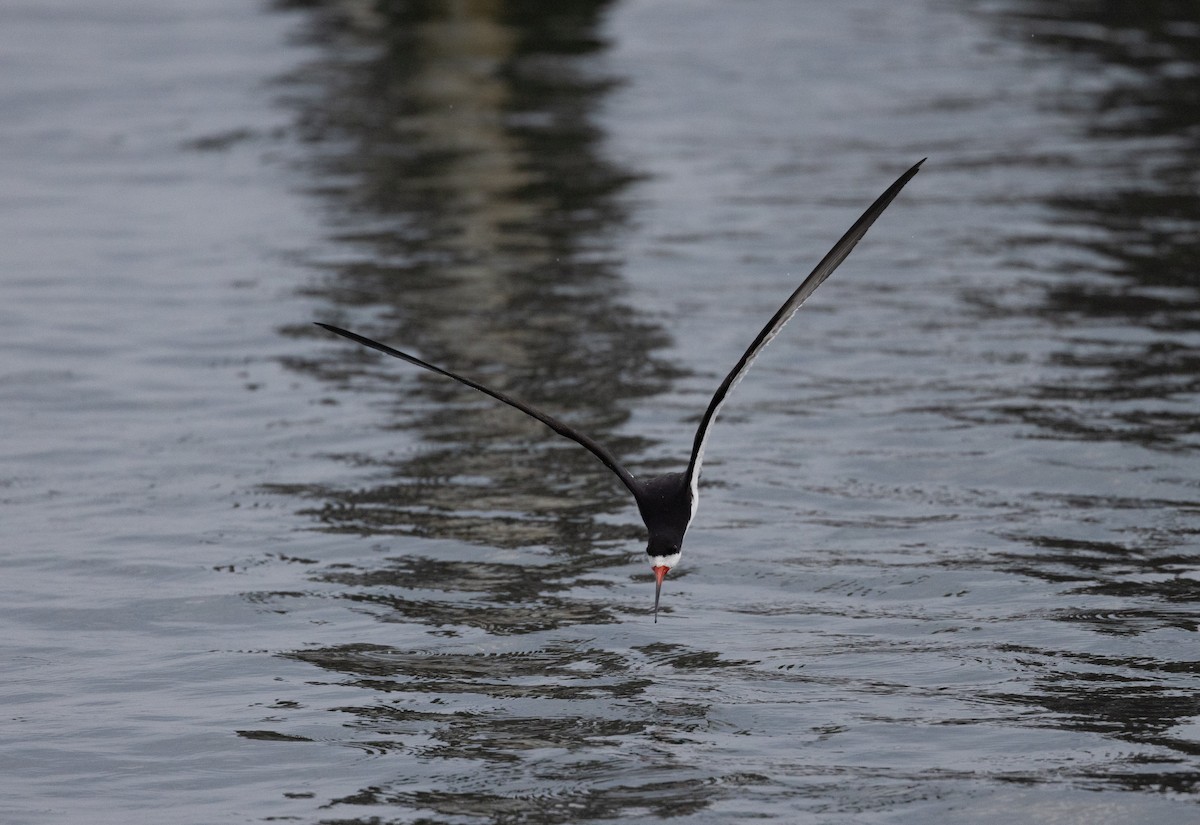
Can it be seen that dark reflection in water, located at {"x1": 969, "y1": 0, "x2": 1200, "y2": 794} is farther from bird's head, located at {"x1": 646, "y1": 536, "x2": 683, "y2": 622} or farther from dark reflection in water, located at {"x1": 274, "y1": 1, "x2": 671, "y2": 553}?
dark reflection in water, located at {"x1": 274, "y1": 1, "x2": 671, "y2": 553}

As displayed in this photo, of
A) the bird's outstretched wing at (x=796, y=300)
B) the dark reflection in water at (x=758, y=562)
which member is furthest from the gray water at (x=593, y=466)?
the bird's outstretched wing at (x=796, y=300)

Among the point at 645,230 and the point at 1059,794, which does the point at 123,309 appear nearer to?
the point at 645,230

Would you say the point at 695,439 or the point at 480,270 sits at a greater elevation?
the point at 695,439

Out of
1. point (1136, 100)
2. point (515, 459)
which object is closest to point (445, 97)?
point (1136, 100)

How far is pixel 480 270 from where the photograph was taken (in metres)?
16.2

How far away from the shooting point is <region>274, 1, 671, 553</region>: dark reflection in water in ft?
35.6

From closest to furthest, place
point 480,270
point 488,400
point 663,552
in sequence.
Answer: point 663,552 → point 488,400 → point 480,270

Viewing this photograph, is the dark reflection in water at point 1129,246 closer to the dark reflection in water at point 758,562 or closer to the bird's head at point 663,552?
the dark reflection in water at point 758,562

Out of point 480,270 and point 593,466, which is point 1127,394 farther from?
point 480,270

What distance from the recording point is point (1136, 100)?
2409 cm

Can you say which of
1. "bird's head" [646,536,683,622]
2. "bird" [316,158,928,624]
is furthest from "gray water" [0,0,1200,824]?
"bird" [316,158,928,624]

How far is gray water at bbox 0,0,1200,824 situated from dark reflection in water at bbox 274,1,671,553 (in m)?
0.07

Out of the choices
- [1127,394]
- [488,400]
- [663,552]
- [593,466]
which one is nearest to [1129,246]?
[1127,394]

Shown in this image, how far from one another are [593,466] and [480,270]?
5.12m
